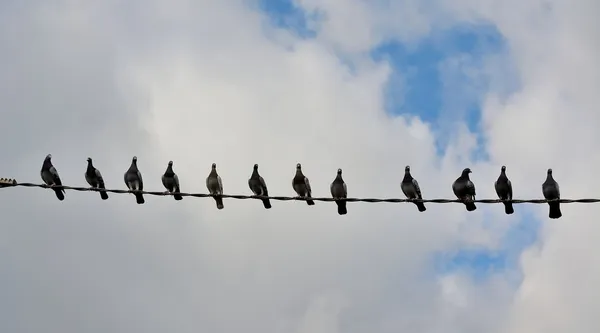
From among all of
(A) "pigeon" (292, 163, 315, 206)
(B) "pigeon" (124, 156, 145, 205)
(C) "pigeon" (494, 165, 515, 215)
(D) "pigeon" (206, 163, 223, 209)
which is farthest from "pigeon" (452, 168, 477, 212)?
(B) "pigeon" (124, 156, 145, 205)

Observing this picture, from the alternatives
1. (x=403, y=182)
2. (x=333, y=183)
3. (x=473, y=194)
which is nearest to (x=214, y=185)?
(x=333, y=183)

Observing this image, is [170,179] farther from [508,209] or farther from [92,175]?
[508,209]

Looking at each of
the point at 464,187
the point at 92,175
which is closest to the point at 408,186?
the point at 464,187

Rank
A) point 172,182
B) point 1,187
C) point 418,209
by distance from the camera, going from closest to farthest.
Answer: point 1,187
point 418,209
point 172,182

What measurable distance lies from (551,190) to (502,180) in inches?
51.3

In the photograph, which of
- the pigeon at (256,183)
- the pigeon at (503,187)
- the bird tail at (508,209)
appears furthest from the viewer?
the pigeon at (256,183)

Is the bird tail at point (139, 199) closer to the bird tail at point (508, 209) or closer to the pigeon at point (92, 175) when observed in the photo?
the pigeon at point (92, 175)

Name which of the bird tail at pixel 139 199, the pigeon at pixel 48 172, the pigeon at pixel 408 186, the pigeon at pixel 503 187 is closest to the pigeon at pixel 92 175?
the pigeon at pixel 48 172

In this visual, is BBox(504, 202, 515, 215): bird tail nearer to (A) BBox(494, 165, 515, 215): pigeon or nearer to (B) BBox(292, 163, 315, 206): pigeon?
(A) BBox(494, 165, 515, 215): pigeon

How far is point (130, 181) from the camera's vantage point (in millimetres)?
30906

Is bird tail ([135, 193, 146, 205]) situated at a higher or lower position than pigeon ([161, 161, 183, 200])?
lower

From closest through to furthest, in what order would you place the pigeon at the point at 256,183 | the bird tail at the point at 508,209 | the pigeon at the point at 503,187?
the bird tail at the point at 508,209 → the pigeon at the point at 503,187 → the pigeon at the point at 256,183

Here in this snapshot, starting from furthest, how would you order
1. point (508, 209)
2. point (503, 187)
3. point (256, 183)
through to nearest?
point (256, 183), point (503, 187), point (508, 209)

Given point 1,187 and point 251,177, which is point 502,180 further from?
point 1,187
